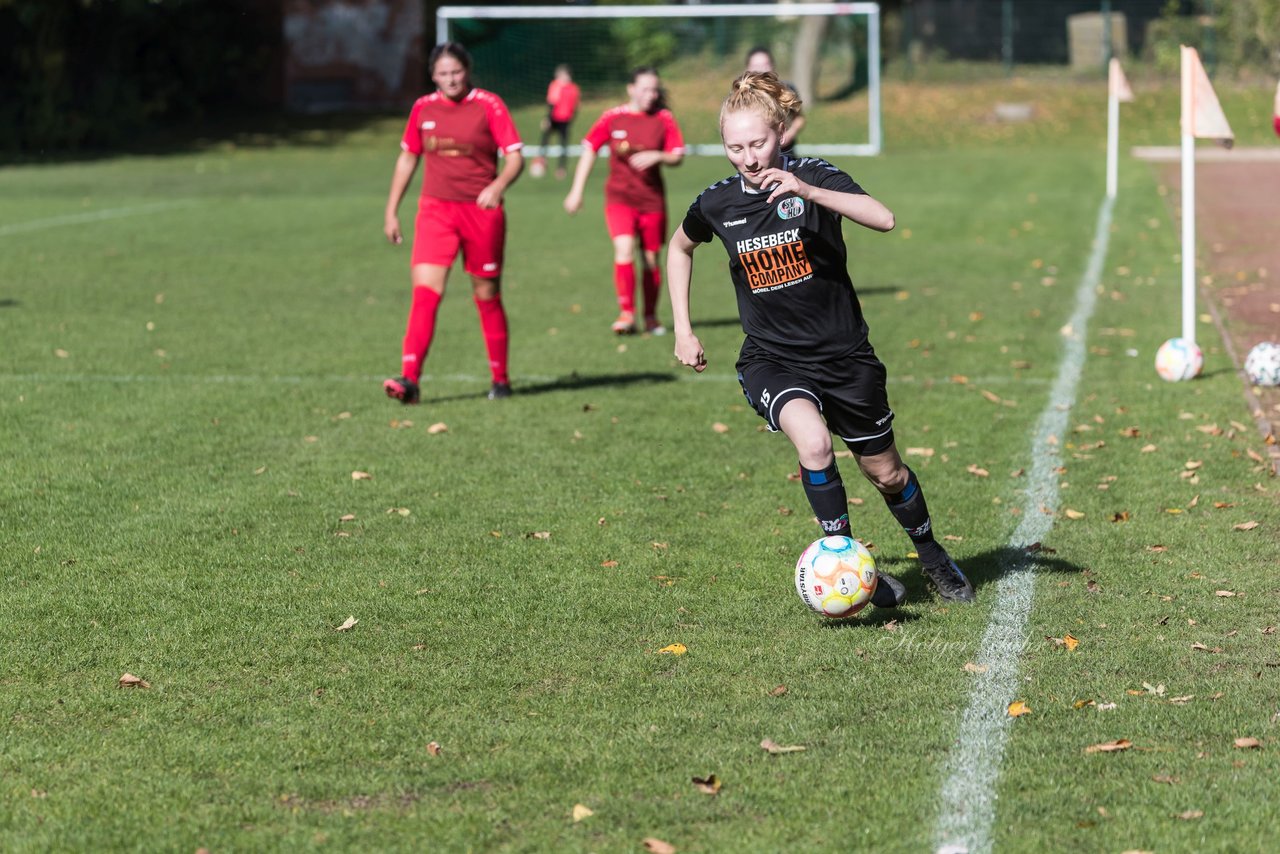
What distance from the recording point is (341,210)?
2459cm

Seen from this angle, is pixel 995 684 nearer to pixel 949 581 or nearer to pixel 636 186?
pixel 949 581

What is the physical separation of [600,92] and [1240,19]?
17.3 meters

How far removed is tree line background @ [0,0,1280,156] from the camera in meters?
38.4

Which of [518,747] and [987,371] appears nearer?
[518,747]

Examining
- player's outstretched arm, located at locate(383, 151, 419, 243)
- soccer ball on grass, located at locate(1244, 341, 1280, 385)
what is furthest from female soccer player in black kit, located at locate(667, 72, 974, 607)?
soccer ball on grass, located at locate(1244, 341, 1280, 385)

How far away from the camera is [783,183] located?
5184 mm

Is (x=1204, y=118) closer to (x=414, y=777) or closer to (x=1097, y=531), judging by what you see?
(x=1097, y=531)

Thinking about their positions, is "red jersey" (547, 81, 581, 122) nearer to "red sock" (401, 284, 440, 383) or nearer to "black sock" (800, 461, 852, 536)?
"red sock" (401, 284, 440, 383)

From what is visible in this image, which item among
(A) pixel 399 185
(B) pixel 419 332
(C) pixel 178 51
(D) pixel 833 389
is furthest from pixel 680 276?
(C) pixel 178 51

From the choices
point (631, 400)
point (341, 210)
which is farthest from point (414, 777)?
point (341, 210)

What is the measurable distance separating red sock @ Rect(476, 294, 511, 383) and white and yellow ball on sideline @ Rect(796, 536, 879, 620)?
A: 5115 mm

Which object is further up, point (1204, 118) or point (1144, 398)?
point (1204, 118)

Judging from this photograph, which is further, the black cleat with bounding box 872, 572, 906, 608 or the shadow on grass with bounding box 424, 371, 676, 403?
the shadow on grass with bounding box 424, 371, 676, 403

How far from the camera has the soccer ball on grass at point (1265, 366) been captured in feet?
34.1
